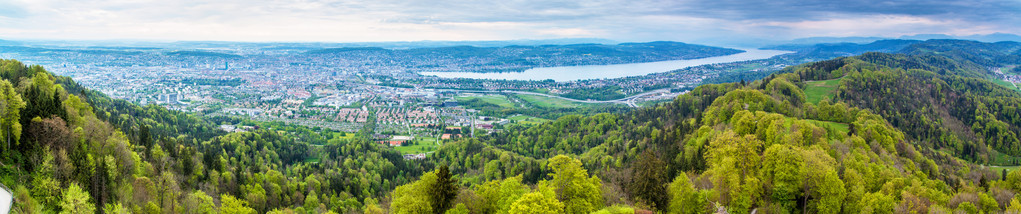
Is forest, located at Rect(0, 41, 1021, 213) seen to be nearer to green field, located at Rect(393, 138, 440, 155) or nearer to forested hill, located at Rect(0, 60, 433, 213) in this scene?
forested hill, located at Rect(0, 60, 433, 213)

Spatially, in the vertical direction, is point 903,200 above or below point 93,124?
below

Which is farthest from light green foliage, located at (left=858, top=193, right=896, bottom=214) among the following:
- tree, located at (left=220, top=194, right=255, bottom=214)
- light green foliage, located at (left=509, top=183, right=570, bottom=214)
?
tree, located at (left=220, top=194, right=255, bottom=214)

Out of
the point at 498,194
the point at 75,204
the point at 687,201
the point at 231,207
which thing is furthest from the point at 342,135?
the point at 687,201

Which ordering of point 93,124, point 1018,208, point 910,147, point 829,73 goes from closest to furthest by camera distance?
1. point 1018,208
2. point 93,124
3. point 910,147
4. point 829,73

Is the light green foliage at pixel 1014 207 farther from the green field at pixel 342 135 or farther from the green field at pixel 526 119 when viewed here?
the green field at pixel 526 119

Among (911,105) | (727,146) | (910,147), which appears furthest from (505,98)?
(727,146)

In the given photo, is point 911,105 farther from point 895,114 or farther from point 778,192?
point 778,192

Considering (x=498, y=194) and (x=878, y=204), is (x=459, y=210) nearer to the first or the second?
(x=498, y=194)

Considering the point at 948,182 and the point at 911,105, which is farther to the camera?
the point at 911,105
